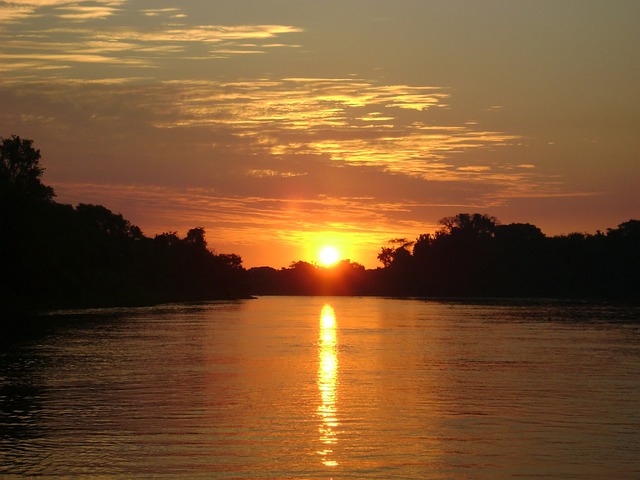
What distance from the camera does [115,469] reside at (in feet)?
65.9

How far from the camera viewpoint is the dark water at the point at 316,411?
68.3ft

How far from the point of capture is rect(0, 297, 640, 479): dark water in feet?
68.3

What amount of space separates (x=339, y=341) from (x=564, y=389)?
30.1m

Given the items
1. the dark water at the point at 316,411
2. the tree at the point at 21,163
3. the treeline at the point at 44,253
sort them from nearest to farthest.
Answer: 1. the dark water at the point at 316,411
2. the treeline at the point at 44,253
3. the tree at the point at 21,163

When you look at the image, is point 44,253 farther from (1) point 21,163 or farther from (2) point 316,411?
(2) point 316,411

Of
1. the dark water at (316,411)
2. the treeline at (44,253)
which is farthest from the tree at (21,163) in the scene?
the dark water at (316,411)

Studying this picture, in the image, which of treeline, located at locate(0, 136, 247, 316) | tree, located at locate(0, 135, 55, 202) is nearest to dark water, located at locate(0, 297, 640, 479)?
treeline, located at locate(0, 136, 247, 316)

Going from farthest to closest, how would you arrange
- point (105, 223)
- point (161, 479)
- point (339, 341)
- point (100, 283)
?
point (105, 223) → point (100, 283) → point (339, 341) → point (161, 479)

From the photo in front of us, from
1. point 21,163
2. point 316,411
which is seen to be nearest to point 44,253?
point 21,163

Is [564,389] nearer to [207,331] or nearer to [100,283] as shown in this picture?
[207,331]

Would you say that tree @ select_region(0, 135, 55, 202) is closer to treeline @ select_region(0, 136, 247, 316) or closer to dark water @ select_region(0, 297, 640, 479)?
treeline @ select_region(0, 136, 247, 316)

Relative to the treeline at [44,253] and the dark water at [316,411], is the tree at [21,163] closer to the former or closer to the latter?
the treeline at [44,253]

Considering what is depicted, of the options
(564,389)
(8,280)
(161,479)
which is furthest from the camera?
(8,280)

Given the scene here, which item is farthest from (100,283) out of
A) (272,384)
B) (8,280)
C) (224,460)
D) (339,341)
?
(224,460)
